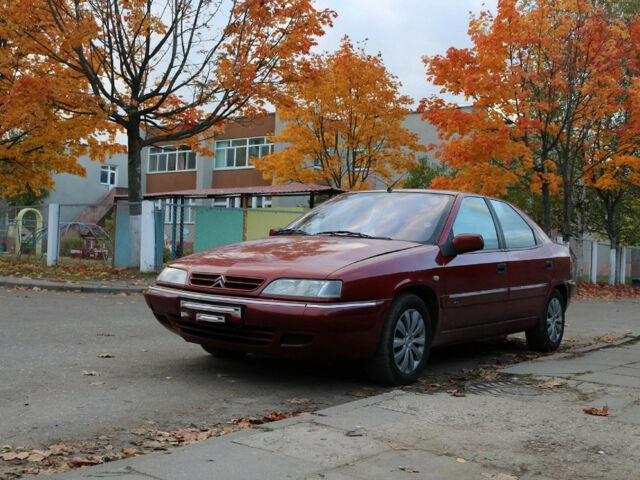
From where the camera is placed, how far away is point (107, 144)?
912 inches

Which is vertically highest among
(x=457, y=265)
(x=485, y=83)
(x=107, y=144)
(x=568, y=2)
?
(x=568, y=2)

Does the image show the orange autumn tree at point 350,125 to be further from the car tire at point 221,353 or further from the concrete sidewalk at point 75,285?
the car tire at point 221,353

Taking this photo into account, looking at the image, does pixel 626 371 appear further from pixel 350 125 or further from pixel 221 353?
pixel 350 125

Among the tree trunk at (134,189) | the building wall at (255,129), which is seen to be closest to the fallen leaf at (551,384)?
the tree trunk at (134,189)

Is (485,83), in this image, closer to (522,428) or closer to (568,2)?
(568,2)

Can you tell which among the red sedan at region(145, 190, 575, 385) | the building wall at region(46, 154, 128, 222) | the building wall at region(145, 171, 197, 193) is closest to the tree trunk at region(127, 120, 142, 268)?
the red sedan at region(145, 190, 575, 385)

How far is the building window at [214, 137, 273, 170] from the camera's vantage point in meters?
44.5

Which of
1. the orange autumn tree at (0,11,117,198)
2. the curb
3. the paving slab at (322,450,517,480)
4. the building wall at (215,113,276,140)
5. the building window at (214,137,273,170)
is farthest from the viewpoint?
the building window at (214,137,273,170)

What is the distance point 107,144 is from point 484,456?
20.8 metres

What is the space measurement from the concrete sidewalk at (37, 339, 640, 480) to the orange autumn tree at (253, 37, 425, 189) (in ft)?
75.7

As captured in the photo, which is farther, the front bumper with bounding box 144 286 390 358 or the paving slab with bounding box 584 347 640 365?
the paving slab with bounding box 584 347 640 365

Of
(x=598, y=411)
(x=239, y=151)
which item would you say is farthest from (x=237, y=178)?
(x=598, y=411)

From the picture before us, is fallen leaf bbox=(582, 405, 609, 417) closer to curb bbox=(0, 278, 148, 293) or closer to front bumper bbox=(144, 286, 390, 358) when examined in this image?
front bumper bbox=(144, 286, 390, 358)

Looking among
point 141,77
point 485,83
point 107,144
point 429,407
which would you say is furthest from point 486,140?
point 429,407
